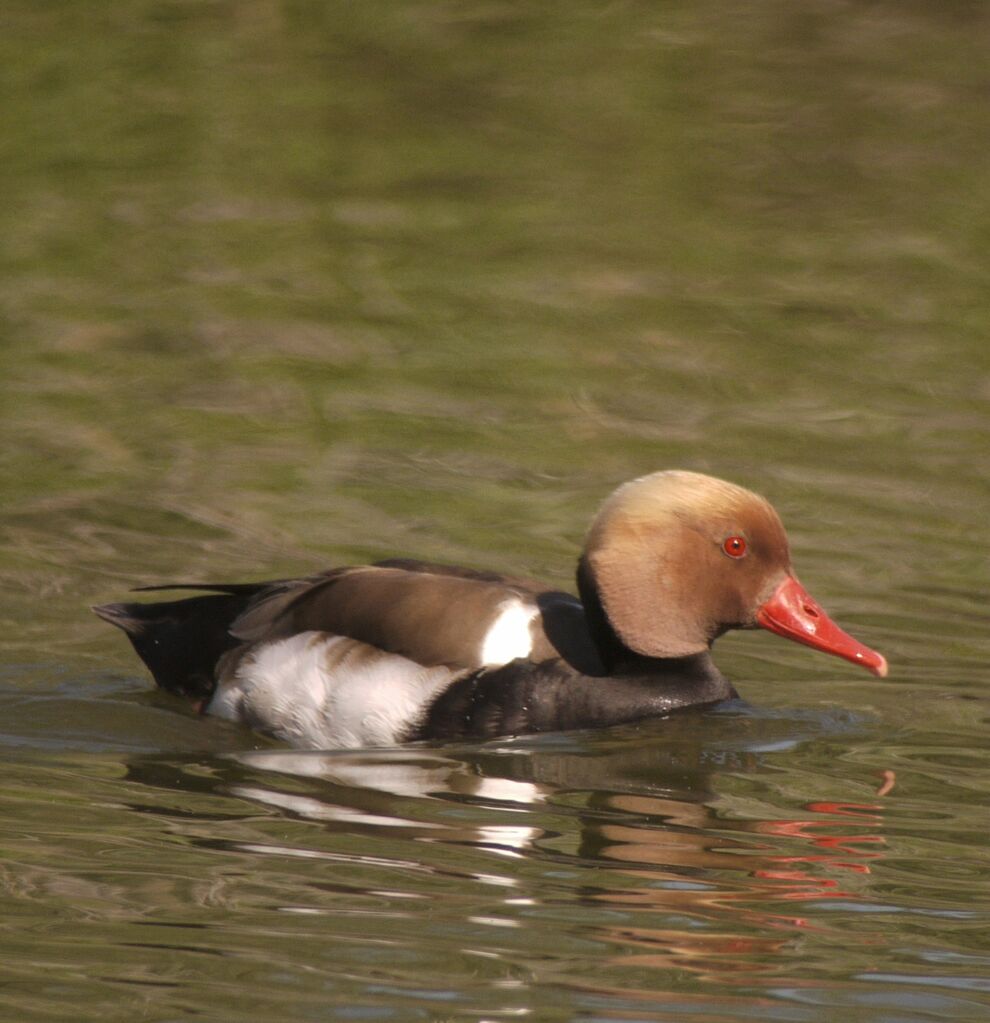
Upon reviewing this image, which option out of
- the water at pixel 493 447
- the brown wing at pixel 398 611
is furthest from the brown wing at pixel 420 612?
the water at pixel 493 447

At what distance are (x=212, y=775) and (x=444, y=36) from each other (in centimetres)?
1316

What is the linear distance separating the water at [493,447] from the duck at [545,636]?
0.13 m

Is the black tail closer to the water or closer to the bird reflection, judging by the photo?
the water

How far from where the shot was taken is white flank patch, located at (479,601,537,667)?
6.41 metres

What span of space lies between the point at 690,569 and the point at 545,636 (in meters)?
0.50

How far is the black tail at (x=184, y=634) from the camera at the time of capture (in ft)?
22.4

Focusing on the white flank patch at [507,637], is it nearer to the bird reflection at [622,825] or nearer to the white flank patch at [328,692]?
the white flank patch at [328,692]

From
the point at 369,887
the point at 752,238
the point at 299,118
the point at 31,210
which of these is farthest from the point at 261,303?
the point at 369,887

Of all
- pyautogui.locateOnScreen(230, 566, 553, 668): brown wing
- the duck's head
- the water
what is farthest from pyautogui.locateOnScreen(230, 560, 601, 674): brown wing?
the water

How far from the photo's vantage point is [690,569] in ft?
21.4

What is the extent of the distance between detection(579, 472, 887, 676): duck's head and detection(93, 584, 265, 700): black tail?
1.23 meters

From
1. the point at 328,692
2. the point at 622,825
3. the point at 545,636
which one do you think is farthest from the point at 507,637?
the point at 622,825

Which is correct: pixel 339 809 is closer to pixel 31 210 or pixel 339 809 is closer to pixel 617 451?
pixel 617 451

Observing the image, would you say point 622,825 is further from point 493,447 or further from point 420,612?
point 493,447
